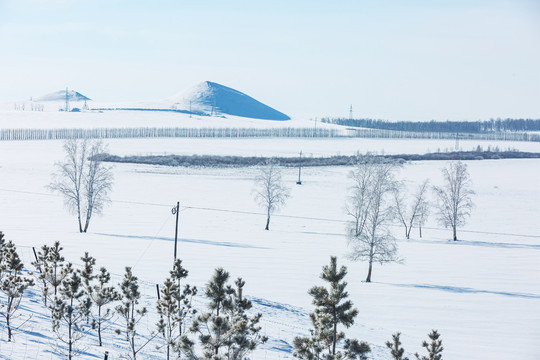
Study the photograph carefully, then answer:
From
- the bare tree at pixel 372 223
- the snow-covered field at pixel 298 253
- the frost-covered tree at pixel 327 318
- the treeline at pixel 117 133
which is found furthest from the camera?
the treeline at pixel 117 133

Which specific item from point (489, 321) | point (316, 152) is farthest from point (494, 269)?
point (316, 152)

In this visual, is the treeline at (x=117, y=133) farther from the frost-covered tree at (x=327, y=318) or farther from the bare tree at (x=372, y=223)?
the frost-covered tree at (x=327, y=318)

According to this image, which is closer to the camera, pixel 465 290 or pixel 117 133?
pixel 465 290

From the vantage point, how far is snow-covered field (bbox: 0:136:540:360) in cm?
2491

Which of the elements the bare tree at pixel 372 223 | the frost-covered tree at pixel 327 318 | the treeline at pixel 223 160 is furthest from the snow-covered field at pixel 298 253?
the treeline at pixel 223 160

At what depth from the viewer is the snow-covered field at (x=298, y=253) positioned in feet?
81.7

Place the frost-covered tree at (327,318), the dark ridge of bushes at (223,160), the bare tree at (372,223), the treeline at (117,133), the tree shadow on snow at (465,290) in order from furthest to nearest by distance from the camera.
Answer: the treeline at (117,133), the dark ridge of bushes at (223,160), the bare tree at (372,223), the tree shadow on snow at (465,290), the frost-covered tree at (327,318)

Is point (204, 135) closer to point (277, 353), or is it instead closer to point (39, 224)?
point (39, 224)

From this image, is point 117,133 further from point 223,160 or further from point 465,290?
point 465,290

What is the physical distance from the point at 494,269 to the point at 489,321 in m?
12.2

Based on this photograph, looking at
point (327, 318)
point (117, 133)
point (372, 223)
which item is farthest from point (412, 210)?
point (117, 133)

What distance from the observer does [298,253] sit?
4181 cm

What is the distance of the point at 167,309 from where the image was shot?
50.9ft

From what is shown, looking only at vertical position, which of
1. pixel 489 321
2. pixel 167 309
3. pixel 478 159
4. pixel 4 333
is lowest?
pixel 489 321
